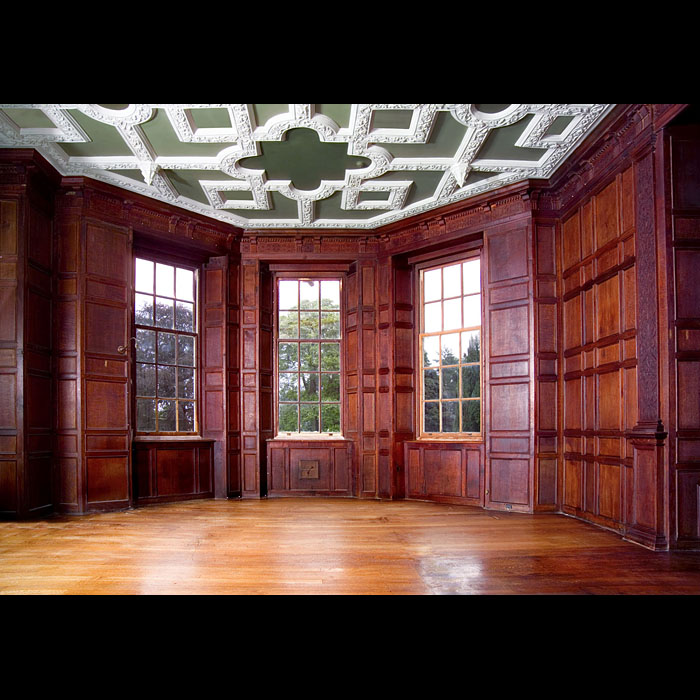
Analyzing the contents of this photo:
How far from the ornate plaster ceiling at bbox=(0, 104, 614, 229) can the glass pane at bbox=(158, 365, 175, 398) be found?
190cm

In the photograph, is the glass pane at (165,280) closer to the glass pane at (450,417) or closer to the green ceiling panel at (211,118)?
the green ceiling panel at (211,118)

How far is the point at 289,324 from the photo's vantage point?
7.36 metres

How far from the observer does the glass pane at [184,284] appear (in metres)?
6.84

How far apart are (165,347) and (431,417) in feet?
10.8

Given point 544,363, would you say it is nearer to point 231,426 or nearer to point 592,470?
point 592,470

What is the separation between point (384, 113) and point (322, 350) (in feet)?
11.4

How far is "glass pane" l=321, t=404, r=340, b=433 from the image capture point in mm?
7227

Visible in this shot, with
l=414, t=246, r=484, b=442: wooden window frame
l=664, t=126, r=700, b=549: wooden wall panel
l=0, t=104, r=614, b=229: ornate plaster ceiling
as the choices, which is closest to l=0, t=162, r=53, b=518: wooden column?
l=0, t=104, r=614, b=229: ornate plaster ceiling

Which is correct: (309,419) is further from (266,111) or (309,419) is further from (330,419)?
(266,111)

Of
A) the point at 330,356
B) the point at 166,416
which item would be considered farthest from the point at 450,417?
the point at 166,416

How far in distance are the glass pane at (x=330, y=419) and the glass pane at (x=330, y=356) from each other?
0.52 metres

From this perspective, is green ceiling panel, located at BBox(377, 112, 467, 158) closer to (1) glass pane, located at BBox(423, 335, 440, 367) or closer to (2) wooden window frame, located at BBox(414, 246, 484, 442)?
(2) wooden window frame, located at BBox(414, 246, 484, 442)

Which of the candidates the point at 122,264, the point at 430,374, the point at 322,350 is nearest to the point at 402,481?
the point at 430,374

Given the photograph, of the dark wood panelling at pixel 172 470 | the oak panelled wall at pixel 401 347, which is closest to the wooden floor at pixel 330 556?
the oak panelled wall at pixel 401 347
